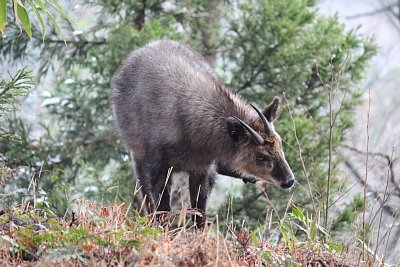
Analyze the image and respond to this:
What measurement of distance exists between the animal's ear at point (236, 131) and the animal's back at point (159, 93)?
29 cm

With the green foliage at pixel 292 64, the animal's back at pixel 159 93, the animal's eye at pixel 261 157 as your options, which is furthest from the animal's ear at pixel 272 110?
the green foliage at pixel 292 64

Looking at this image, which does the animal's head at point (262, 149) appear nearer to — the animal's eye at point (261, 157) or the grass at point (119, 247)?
the animal's eye at point (261, 157)

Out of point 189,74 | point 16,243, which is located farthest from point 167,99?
point 16,243

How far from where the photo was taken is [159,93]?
25.2 ft

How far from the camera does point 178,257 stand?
15.9ft

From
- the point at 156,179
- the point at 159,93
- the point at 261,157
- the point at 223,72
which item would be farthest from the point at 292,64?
the point at 156,179

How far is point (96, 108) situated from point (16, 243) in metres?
7.68

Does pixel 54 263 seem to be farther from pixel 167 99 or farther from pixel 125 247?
pixel 167 99

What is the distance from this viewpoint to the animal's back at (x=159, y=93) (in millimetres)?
7543

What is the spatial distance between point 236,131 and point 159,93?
0.82 m

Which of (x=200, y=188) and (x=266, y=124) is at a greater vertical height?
(x=266, y=124)

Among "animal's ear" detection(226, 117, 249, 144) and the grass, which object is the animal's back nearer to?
"animal's ear" detection(226, 117, 249, 144)

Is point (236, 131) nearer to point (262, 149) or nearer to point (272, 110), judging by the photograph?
point (262, 149)

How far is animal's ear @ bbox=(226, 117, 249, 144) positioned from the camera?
7453 mm
